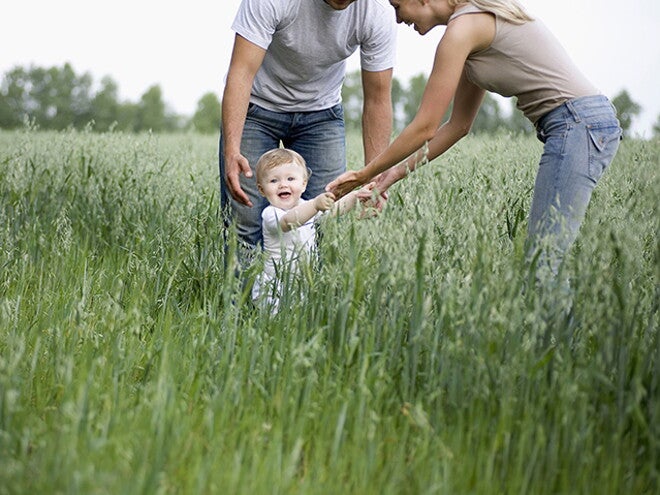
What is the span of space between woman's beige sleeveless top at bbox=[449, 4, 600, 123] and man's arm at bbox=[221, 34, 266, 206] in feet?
3.60

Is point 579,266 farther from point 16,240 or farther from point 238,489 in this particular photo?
point 16,240

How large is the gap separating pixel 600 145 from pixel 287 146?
1764 millimetres

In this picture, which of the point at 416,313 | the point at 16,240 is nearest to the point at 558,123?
the point at 416,313

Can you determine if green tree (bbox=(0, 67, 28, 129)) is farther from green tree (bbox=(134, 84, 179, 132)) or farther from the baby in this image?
the baby

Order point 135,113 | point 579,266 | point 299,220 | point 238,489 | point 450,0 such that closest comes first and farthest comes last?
→ point 238,489
point 579,266
point 450,0
point 299,220
point 135,113

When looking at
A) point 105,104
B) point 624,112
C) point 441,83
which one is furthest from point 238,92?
point 105,104

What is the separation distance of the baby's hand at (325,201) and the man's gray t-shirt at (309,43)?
85 centimetres

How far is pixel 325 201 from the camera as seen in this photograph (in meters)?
3.62

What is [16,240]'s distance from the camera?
496 cm

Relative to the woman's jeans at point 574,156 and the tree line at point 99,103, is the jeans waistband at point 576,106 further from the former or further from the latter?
the tree line at point 99,103

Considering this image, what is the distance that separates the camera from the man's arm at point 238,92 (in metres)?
3.98

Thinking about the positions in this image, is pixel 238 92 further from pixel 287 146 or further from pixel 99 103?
pixel 99 103

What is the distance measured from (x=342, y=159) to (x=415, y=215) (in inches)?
48.5

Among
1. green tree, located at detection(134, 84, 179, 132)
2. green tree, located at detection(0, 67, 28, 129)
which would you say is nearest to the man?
green tree, located at detection(0, 67, 28, 129)
